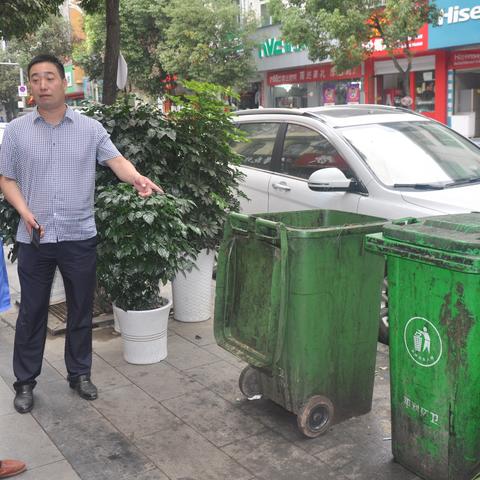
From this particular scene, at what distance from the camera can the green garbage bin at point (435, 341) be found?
2553 mm

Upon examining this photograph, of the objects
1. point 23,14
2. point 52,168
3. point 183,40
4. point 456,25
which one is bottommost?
point 52,168

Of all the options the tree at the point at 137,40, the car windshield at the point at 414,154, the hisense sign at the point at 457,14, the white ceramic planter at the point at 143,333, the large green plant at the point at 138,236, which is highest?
the tree at the point at 137,40

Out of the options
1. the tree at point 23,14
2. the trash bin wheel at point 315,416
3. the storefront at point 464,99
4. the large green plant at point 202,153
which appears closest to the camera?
the trash bin wheel at point 315,416

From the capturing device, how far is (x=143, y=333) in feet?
14.2

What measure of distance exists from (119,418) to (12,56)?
45.3 metres

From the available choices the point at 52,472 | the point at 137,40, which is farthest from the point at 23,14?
the point at 137,40

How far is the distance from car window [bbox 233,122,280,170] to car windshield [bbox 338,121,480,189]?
3.24 feet

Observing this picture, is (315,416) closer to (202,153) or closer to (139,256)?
(139,256)

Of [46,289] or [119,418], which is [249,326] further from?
[46,289]

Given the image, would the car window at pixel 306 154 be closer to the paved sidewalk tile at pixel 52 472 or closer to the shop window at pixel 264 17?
the paved sidewalk tile at pixel 52 472

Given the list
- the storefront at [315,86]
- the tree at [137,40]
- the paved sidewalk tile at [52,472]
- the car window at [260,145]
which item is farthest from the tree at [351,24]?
the paved sidewalk tile at [52,472]

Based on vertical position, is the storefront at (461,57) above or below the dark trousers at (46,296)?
above

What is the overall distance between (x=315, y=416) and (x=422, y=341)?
0.83 metres

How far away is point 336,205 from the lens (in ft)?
16.8
